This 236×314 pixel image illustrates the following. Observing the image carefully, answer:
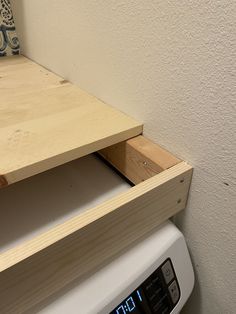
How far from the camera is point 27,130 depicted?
492mm

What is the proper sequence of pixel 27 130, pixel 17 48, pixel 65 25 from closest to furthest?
pixel 27 130 < pixel 65 25 < pixel 17 48

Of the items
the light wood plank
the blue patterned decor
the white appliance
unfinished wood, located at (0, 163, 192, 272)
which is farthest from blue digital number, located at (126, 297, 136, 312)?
the blue patterned decor

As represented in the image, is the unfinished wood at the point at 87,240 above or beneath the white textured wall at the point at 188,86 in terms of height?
beneath

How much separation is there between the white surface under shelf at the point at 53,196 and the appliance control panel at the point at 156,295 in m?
0.16

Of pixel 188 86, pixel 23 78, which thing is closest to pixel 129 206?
pixel 188 86

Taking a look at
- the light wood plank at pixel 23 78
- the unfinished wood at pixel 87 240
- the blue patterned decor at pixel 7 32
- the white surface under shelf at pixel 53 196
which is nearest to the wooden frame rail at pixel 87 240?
the unfinished wood at pixel 87 240

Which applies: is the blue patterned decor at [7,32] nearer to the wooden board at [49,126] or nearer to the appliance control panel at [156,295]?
the wooden board at [49,126]

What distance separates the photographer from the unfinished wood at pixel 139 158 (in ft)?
1.53

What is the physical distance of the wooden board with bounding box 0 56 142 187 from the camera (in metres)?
0.42

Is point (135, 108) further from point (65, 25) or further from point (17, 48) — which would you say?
point (17, 48)

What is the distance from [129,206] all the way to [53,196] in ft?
0.65

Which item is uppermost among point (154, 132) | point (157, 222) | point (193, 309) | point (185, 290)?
point (154, 132)

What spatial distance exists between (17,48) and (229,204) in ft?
2.74

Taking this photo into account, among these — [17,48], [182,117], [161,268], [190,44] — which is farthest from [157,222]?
[17,48]
